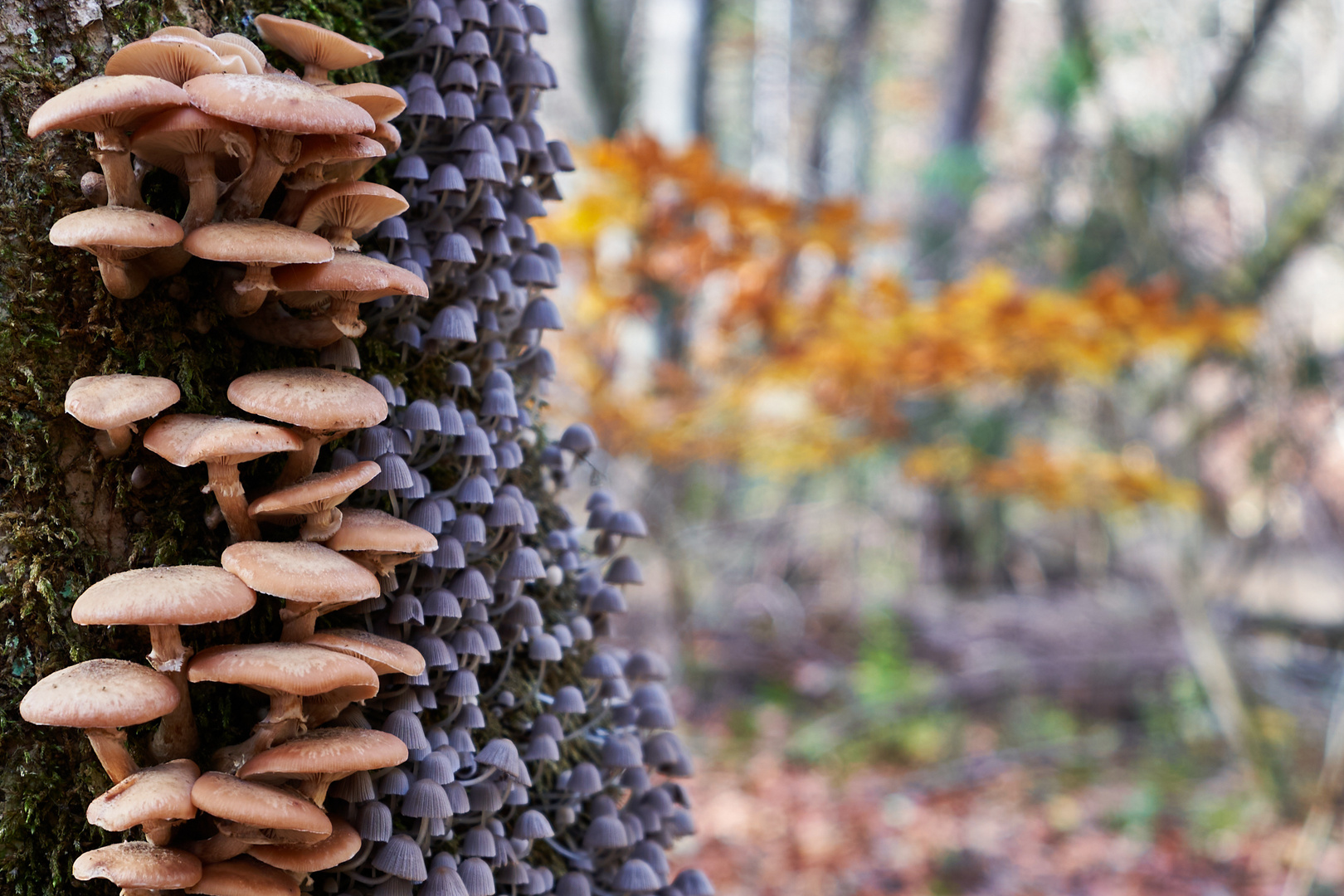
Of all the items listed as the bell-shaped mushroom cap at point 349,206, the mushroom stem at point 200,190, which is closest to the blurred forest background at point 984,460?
the bell-shaped mushroom cap at point 349,206

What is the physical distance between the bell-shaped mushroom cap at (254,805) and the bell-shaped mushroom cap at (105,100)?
2.74ft

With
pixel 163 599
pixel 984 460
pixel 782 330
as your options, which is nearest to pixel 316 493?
pixel 163 599

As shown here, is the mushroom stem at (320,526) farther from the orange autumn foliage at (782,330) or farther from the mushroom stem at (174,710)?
the orange autumn foliage at (782,330)

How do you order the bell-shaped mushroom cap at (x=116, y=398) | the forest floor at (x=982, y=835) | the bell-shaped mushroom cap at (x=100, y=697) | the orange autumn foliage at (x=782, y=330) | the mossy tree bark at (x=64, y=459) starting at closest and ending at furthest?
the bell-shaped mushroom cap at (x=100, y=697) < the bell-shaped mushroom cap at (x=116, y=398) < the mossy tree bark at (x=64, y=459) < the orange autumn foliage at (x=782, y=330) < the forest floor at (x=982, y=835)

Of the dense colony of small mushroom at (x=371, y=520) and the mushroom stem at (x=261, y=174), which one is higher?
the mushroom stem at (x=261, y=174)

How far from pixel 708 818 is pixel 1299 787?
4.61m

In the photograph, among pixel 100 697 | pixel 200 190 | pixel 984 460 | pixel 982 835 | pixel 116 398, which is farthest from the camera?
pixel 984 460

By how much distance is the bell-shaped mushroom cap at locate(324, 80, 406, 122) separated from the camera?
1.27 metres

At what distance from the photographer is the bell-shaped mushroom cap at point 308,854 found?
117 cm

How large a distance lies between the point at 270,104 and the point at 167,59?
0.72 ft

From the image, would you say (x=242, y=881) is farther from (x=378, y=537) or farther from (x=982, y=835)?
(x=982, y=835)

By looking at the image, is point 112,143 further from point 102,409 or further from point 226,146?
point 102,409

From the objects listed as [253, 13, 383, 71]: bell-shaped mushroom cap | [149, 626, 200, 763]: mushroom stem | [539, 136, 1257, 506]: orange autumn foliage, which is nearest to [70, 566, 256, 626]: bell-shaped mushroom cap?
[149, 626, 200, 763]: mushroom stem

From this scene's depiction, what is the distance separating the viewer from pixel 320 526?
4.12 ft
